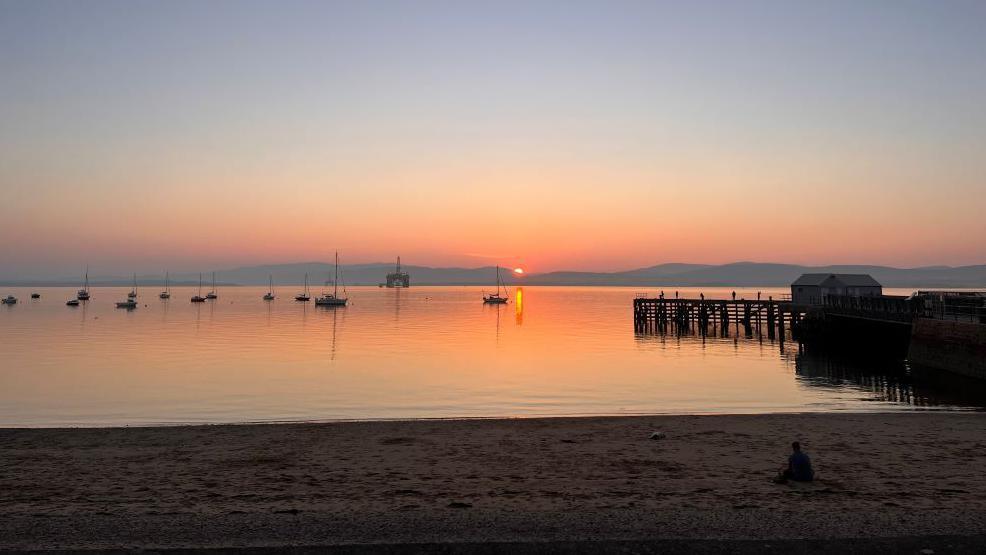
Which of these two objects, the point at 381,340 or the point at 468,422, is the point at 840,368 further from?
the point at 381,340

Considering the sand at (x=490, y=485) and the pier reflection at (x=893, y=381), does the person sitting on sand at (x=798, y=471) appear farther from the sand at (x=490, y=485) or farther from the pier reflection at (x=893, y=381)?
the pier reflection at (x=893, y=381)

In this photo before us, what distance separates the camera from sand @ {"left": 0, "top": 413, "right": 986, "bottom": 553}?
9.49 metres

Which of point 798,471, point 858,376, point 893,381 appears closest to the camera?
point 798,471

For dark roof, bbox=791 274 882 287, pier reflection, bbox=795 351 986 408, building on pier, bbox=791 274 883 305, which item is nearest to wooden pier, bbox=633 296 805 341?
building on pier, bbox=791 274 883 305

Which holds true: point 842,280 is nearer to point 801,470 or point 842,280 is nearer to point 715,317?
point 715,317

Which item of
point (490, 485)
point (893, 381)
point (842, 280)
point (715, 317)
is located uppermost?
point (842, 280)

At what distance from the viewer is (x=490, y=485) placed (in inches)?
505

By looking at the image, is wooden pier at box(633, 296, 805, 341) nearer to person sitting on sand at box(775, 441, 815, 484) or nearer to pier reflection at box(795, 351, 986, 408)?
pier reflection at box(795, 351, 986, 408)

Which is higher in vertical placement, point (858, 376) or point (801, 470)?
Answer: point (801, 470)

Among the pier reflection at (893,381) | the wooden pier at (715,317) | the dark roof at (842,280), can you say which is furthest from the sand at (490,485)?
the dark roof at (842,280)

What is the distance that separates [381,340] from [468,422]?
155 feet

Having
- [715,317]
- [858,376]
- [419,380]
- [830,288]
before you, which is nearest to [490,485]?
[419,380]

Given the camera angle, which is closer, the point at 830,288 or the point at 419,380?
the point at 419,380

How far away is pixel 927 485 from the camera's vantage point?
1245cm
